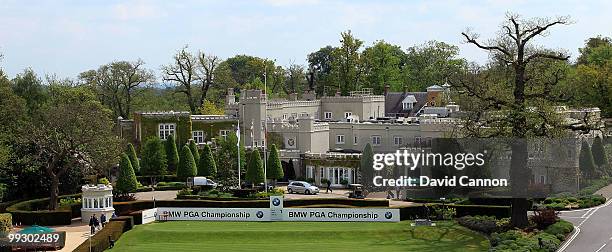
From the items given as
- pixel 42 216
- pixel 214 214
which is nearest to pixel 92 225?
pixel 42 216

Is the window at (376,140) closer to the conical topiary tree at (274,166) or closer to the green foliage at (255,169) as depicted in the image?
the conical topiary tree at (274,166)

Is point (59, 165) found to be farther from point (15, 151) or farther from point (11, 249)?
point (11, 249)

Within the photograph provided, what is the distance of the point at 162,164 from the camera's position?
67.1 m

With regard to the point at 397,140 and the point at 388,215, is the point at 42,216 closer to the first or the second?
the point at 388,215

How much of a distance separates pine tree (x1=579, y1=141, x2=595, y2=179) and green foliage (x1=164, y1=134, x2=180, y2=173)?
98.2ft

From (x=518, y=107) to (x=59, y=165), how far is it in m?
29.6

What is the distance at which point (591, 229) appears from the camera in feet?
146

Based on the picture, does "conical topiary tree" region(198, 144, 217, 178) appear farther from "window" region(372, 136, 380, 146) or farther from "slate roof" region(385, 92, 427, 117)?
Result: "slate roof" region(385, 92, 427, 117)

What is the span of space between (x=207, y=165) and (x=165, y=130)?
346 inches

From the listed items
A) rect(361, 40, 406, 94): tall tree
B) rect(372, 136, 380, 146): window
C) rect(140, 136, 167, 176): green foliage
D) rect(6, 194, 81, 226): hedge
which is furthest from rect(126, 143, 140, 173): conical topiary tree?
rect(361, 40, 406, 94): tall tree

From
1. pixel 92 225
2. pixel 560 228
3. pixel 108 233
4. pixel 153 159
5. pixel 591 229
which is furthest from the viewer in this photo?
pixel 153 159

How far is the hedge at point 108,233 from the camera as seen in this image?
40844 mm

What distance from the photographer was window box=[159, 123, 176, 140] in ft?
237

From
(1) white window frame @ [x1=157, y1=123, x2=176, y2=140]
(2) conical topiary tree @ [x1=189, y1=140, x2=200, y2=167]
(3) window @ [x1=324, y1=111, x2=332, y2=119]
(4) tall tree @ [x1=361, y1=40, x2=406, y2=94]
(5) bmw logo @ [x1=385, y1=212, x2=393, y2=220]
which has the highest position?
(4) tall tree @ [x1=361, y1=40, x2=406, y2=94]
